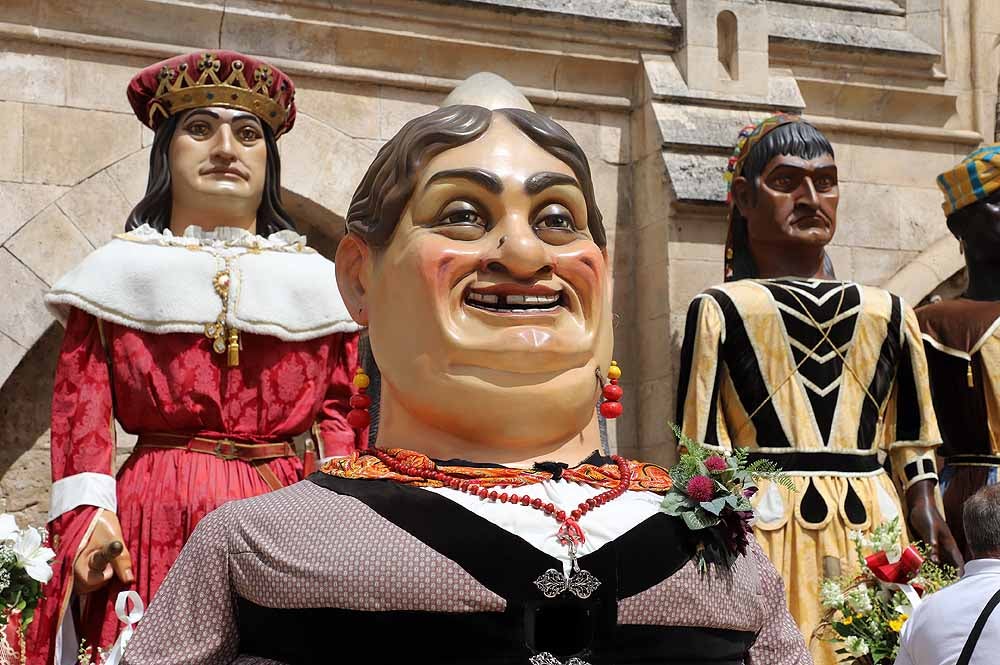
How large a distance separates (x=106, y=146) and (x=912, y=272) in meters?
4.18

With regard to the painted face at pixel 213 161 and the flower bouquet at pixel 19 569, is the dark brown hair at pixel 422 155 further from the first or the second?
the painted face at pixel 213 161

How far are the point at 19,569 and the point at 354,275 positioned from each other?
1.64 meters

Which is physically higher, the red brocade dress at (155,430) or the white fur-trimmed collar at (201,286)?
the white fur-trimmed collar at (201,286)

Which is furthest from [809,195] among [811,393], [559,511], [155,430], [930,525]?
[559,511]

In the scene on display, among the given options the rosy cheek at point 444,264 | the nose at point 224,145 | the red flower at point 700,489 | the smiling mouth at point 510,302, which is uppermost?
the nose at point 224,145

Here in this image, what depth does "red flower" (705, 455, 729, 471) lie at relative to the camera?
283cm

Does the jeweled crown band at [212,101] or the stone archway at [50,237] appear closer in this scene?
the jeweled crown band at [212,101]

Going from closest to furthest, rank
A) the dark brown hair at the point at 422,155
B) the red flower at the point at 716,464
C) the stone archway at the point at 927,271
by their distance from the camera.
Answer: the red flower at the point at 716,464 < the dark brown hair at the point at 422,155 < the stone archway at the point at 927,271

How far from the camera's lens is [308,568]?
8.40 ft

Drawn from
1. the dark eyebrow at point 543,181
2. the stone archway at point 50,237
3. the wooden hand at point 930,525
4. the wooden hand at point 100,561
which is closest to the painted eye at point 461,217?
the dark eyebrow at point 543,181

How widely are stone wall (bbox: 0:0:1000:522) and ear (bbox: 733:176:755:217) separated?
43.8 inches

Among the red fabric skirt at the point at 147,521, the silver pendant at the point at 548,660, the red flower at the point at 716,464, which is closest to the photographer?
the silver pendant at the point at 548,660

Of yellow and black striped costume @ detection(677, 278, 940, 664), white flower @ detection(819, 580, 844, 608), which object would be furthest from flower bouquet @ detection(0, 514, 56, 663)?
yellow and black striped costume @ detection(677, 278, 940, 664)

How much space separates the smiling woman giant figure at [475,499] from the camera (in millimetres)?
2555
